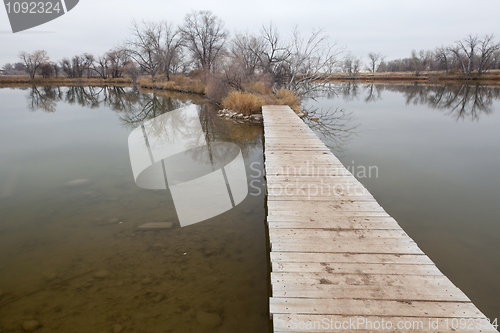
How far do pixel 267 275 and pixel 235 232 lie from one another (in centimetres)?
87

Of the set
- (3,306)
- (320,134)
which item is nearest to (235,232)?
(3,306)

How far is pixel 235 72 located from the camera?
14.2m

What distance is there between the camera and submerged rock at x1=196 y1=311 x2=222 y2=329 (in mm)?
2295

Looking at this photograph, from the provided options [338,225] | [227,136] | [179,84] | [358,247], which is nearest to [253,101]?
[227,136]

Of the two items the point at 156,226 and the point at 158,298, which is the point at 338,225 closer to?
the point at 158,298

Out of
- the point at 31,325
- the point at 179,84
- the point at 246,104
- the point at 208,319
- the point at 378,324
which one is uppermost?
the point at 179,84

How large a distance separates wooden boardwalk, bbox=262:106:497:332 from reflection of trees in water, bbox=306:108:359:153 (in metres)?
4.50

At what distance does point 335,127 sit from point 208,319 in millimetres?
9204

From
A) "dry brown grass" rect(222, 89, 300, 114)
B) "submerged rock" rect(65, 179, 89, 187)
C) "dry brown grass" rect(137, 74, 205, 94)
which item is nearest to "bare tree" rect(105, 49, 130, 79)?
"dry brown grass" rect(137, 74, 205, 94)

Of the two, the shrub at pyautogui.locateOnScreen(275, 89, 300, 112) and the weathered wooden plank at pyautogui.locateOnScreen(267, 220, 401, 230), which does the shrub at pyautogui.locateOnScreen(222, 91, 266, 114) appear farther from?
the weathered wooden plank at pyautogui.locateOnScreen(267, 220, 401, 230)

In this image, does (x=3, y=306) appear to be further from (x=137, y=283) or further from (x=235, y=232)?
(x=235, y=232)

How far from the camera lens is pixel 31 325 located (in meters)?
2.29

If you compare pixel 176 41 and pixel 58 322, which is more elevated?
pixel 176 41

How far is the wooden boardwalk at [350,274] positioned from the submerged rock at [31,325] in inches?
79.1
